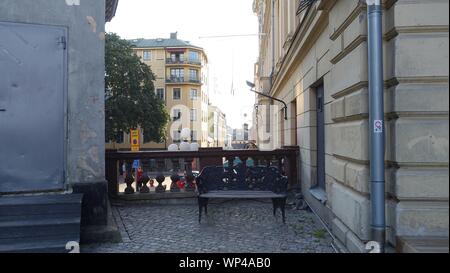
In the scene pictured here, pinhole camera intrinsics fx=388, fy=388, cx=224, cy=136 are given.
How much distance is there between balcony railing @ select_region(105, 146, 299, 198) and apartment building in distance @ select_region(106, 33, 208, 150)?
54.8 m

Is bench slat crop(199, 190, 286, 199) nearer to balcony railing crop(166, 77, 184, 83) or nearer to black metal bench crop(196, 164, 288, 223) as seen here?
black metal bench crop(196, 164, 288, 223)

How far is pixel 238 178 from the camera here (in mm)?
6914

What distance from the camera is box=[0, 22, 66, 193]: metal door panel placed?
5.10 metres

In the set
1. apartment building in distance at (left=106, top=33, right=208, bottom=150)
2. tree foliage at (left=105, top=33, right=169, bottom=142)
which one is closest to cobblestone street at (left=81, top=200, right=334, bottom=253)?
tree foliage at (left=105, top=33, right=169, bottom=142)

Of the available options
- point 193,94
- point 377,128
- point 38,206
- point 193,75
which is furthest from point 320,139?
point 193,75

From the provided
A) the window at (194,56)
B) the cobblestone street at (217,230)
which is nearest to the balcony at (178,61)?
the window at (194,56)

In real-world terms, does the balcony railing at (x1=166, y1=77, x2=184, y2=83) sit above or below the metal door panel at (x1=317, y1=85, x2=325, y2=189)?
above

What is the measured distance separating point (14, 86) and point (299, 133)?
6038 millimetres

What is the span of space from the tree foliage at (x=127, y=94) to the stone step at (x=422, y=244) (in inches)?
1278

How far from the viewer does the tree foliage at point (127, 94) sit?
3500 cm

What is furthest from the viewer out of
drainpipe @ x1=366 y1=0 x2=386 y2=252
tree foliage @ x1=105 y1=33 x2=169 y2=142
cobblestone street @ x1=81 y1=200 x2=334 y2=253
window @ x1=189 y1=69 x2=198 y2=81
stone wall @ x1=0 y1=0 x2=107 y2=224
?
window @ x1=189 y1=69 x2=198 y2=81

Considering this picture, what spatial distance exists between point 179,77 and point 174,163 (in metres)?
60.1

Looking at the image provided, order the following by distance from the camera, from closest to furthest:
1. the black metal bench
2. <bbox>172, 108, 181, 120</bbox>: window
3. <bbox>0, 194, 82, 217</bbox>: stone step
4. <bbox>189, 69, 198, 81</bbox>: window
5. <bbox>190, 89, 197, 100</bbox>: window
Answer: <bbox>0, 194, 82, 217</bbox>: stone step → the black metal bench → <bbox>172, 108, 181, 120</bbox>: window → <bbox>190, 89, 197, 100</bbox>: window → <bbox>189, 69, 198, 81</bbox>: window

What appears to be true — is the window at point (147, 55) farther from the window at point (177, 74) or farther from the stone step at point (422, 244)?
the stone step at point (422, 244)
